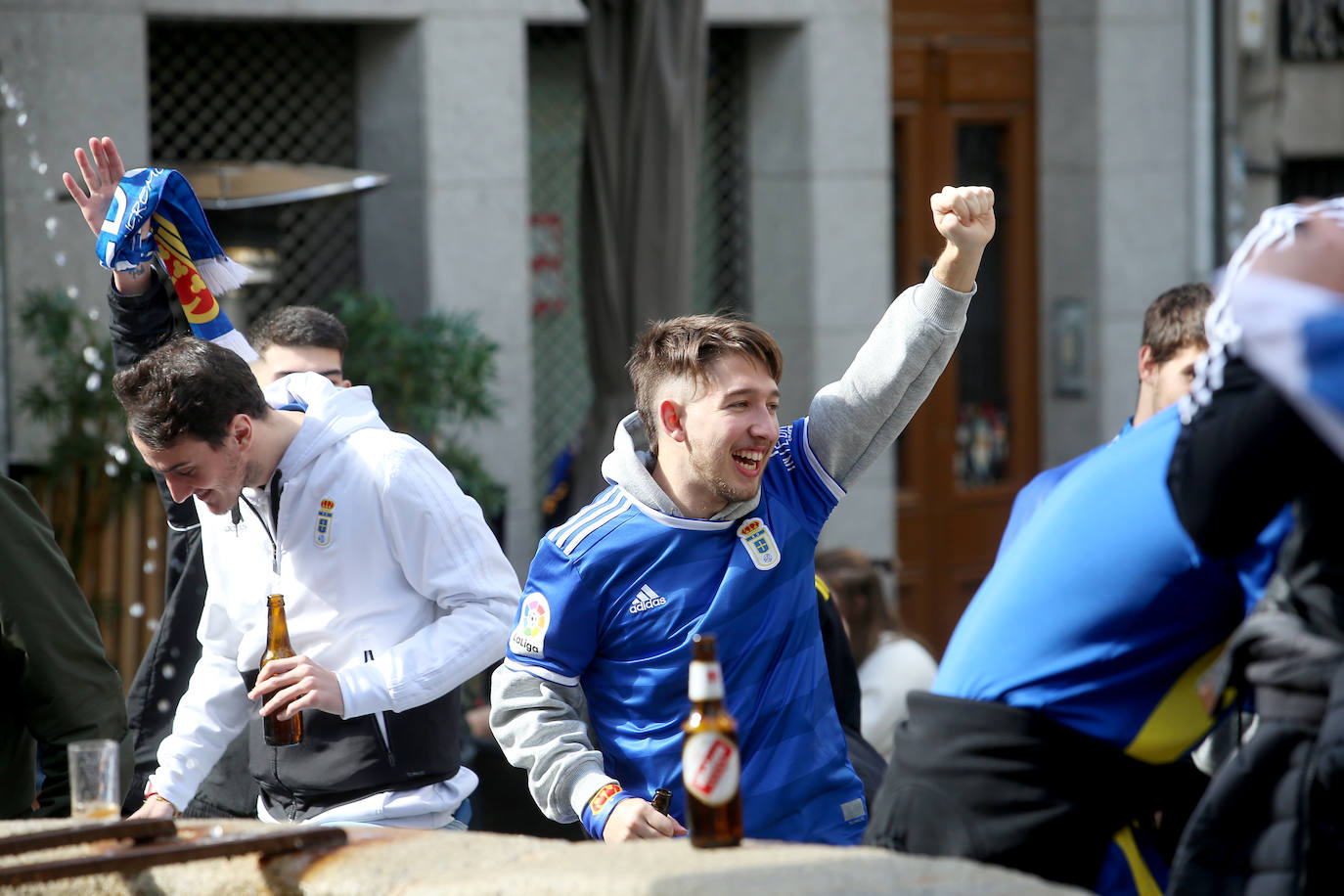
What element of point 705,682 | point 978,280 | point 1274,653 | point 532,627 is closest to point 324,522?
point 532,627

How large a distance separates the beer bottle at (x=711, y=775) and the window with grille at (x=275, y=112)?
5508 millimetres

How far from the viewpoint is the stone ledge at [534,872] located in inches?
86.0

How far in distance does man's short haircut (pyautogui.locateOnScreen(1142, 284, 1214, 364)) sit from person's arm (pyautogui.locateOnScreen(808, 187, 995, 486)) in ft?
2.30

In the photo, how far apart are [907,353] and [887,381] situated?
0.23ft

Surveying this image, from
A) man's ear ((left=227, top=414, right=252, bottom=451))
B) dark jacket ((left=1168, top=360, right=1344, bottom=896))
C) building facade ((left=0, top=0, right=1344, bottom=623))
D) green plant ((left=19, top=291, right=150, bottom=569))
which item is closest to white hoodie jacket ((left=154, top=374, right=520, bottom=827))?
man's ear ((left=227, top=414, right=252, bottom=451))

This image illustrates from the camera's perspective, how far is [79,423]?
6.44 m

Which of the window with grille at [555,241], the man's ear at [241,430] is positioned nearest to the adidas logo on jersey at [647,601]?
the man's ear at [241,430]

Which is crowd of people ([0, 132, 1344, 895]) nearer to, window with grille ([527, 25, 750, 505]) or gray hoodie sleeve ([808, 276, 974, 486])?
gray hoodie sleeve ([808, 276, 974, 486])

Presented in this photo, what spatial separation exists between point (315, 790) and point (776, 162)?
5.94 metres

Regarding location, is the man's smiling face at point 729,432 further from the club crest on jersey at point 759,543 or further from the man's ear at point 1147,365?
the man's ear at point 1147,365

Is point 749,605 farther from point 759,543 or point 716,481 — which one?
point 716,481

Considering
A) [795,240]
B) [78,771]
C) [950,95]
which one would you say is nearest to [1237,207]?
[950,95]

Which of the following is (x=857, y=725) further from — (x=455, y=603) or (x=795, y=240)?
(x=795, y=240)

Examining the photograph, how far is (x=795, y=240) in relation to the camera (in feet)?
29.2
